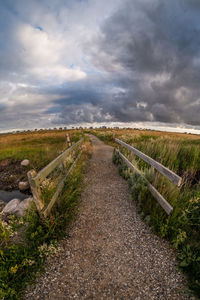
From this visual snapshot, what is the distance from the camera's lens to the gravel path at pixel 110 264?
2338mm

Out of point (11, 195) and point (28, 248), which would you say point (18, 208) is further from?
point (11, 195)

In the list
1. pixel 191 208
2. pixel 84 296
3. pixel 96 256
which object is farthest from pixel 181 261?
pixel 84 296

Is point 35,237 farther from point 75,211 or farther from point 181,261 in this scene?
point 181,261

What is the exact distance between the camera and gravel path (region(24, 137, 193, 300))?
7.67 feet

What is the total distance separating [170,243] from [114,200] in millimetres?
2213

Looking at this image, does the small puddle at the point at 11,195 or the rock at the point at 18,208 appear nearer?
the rock at the point at 18,208

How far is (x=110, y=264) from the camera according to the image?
2.80m

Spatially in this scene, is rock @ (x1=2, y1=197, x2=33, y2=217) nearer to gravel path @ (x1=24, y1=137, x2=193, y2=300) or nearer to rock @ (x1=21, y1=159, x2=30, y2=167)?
Result: gravel path @ (x1=24, y1=137, x2=193, y2=300)

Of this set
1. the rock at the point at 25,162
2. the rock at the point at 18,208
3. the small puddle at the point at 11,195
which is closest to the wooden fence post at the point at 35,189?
the rock at the point at 18,208

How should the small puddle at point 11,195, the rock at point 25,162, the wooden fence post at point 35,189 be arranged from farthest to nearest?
1. the rock at point 25,162
2. the small puddle at point 11,195
3. the wooden fence post at point 35,189

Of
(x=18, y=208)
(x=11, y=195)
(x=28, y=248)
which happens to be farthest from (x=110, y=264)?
(x=11, y=195)

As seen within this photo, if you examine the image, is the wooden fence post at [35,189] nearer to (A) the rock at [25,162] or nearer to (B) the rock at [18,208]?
(B) the rock at [18,208]

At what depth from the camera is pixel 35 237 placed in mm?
2963

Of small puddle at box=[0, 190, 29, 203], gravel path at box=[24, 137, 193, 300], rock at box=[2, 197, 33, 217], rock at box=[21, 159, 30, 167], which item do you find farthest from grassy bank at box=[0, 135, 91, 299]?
rock at box=[21, 159, 30, 167]
